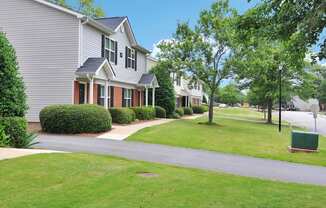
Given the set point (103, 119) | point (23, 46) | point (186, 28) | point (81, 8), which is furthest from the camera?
point (81, 8)

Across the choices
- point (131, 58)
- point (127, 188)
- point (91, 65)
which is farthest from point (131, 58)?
→ point (127, 188)

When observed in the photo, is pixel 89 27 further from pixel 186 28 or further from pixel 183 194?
pixel 183 194

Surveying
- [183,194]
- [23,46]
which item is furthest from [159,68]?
[183,194]

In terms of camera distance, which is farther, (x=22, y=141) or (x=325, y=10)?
(x=22, y=141)

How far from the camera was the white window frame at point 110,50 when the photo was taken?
1018 inches

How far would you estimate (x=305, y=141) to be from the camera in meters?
16.5

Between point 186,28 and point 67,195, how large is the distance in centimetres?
2438

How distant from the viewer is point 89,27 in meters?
23.3

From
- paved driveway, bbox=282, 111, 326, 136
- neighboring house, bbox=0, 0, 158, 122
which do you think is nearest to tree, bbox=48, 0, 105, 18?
neighboring house, bbox=0, 0, 158, 122

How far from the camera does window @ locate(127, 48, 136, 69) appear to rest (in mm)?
29927

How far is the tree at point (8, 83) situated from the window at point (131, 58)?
56.8 ft

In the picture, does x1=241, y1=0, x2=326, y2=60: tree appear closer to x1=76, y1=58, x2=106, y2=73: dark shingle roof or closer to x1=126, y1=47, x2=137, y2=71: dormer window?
x1=76, y1=58, x2=106, y2=73: dark shingle roof

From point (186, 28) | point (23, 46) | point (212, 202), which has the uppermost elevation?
point (186, 28)

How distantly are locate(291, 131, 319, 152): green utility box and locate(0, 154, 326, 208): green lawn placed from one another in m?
8.18
